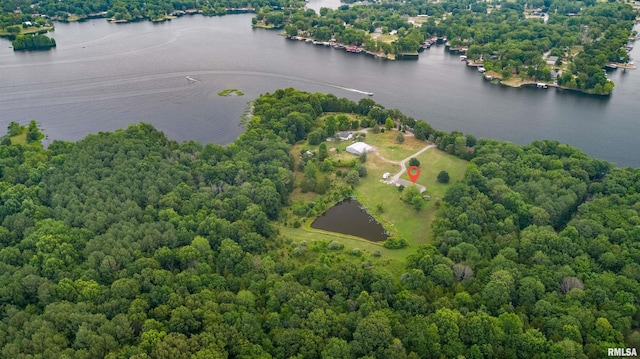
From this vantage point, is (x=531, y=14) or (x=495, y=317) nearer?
(x=495, y=317)

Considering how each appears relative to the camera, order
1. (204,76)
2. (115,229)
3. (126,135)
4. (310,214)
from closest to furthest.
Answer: (115,229) < (310,214) < (126,135) < (204,76)

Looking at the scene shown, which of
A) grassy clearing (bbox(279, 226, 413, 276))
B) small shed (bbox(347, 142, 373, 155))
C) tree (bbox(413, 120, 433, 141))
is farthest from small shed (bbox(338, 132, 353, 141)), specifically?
grassy clearing (bbox(279, 226, 413, 276))

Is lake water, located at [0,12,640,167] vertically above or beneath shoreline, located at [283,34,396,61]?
beneath

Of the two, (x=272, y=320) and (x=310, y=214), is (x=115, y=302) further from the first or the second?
(x=310, y=214)

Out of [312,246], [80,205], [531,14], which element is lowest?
[312,246]

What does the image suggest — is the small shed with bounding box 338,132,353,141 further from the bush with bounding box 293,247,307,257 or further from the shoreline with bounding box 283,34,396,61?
the shoreline with bounding box 283,34,396,61

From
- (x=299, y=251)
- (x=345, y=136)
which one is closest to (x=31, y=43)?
(x=345, y=136)

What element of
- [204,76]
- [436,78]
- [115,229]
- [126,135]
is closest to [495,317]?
[115,229]
